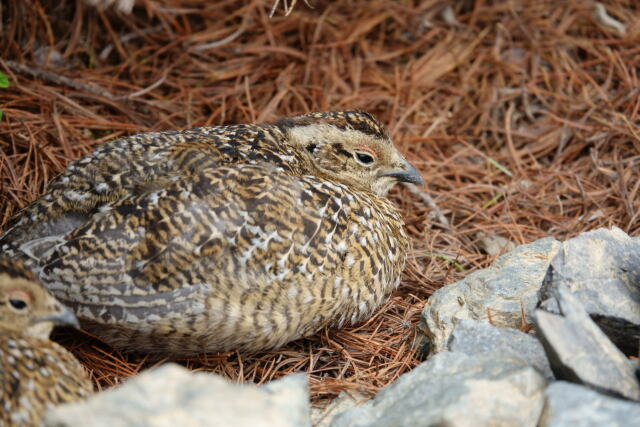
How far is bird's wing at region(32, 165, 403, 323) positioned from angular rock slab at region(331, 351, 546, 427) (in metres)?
0.71

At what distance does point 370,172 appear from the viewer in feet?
13.6

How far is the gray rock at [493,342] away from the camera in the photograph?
300 cm

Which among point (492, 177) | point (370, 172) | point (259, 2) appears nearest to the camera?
point (370, 172)

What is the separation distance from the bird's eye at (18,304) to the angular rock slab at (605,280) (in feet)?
6.61

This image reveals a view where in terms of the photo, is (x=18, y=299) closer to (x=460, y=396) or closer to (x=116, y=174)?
(x=116, y=174)

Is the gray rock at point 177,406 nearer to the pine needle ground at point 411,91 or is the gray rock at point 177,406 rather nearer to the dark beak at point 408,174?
the pine needle ground at point 411,91

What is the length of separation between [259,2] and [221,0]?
0.97 ft

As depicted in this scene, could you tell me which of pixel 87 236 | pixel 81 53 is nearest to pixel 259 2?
pixel 81 53

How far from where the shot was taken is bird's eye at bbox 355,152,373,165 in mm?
4074

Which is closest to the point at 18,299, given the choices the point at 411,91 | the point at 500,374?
the point at 500,374

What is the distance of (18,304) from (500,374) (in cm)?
183

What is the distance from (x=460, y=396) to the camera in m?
2.59

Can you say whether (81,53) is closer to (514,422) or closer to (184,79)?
(184,79)

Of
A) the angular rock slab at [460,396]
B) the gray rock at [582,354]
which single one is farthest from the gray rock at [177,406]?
the gray rock at [582,354]
